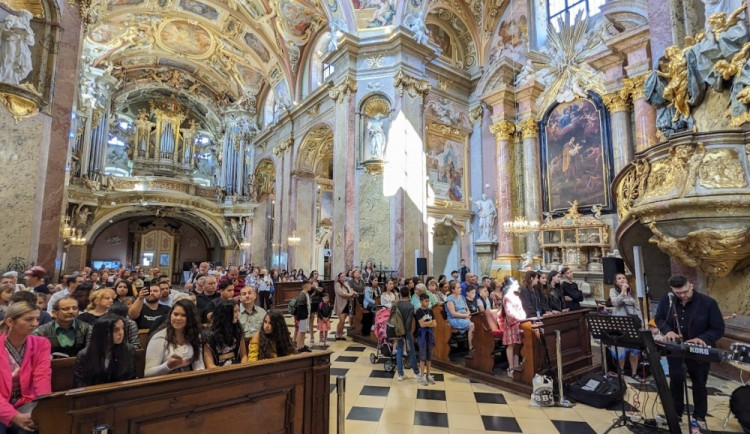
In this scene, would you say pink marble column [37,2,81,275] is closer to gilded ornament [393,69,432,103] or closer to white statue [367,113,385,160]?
white statue [367,113,385,160]

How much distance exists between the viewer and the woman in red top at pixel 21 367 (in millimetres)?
2102

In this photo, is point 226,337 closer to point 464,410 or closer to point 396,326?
point 396,326

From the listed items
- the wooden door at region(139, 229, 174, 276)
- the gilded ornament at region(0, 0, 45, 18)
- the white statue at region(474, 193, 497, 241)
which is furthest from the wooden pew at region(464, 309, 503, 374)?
the wooden door at region(139, 229, 174, 276)

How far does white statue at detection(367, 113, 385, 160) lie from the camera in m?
11.2

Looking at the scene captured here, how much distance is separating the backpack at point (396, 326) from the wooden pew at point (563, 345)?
150cm

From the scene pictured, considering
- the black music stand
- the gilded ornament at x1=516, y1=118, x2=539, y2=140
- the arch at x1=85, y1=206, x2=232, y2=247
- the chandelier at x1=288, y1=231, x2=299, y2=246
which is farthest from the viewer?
the arch at x1=85, y1=206, x2=232, y2=247

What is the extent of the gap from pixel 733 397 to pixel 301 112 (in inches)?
585

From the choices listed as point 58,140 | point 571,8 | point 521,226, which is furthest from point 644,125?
point 58,140

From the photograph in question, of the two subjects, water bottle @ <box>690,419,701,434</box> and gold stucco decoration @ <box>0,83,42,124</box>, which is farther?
gold stucco decoration @ <box>0,83,42,124</box>

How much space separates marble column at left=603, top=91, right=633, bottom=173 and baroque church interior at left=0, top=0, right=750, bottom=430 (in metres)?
0.05

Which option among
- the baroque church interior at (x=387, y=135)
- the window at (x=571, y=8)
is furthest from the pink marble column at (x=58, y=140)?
the window at (x=571, y=8)

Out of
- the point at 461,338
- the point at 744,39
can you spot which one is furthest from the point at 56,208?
the point at 744,39

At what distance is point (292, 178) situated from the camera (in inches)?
615

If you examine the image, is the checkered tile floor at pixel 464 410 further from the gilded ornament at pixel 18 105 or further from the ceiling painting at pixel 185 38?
the ceiling painting at pixel 185 38
